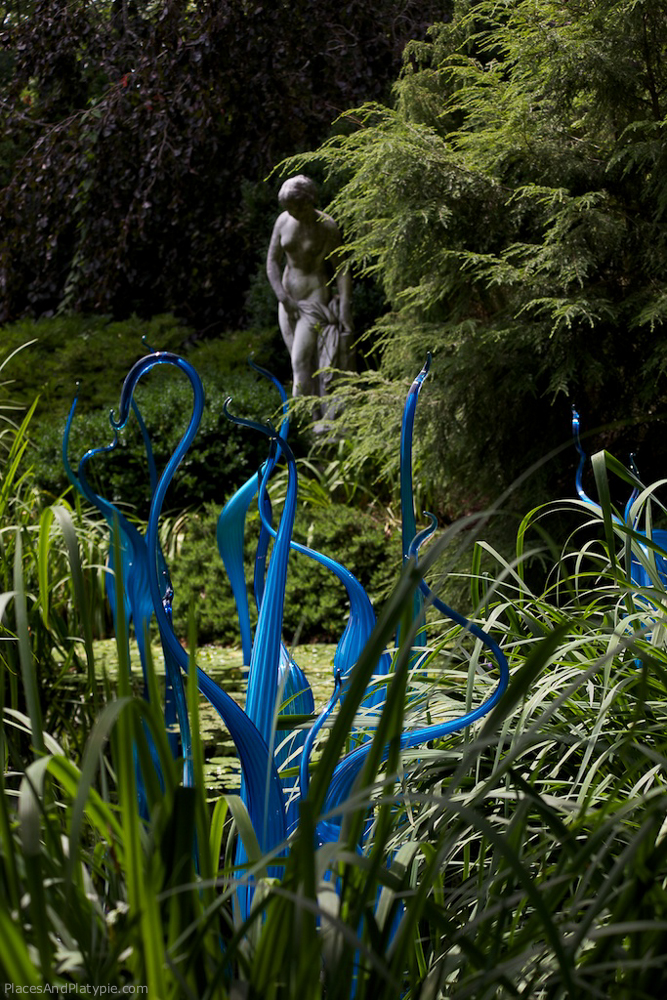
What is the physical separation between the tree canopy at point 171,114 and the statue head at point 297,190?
1771 millimetres

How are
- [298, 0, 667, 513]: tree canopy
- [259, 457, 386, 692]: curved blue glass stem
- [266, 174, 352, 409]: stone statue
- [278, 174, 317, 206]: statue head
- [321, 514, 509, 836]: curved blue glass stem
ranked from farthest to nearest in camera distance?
[266, 174, 352, 409]: stone statue → [278, 174, 317, 206]: statue head → [298, 0, 667, 513]: tree canopy → [259, 457, 386, 692]: curved blue glass stem → [321, 514, 509, 836]: curved blue glass stem

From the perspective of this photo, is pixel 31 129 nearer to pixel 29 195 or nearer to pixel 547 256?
pixel 29 195

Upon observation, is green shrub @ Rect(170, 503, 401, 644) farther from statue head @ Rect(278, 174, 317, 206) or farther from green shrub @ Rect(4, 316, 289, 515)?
statue head @ Rect(278, 174, 317, 206)

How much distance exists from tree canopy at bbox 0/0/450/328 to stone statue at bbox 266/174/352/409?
165 centimetres

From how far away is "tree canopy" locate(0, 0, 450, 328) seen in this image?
8.55m

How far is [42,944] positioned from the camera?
2.18 ft

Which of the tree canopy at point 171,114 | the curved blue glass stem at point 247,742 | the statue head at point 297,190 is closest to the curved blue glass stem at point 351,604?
the curved blue glass stem at point 247,742

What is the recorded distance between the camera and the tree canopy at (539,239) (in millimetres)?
3982

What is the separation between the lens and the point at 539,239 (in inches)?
178

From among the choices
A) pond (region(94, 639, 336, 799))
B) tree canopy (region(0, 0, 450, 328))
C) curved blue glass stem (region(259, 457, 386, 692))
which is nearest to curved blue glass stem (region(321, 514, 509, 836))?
curved blue glass stem (region(259, 457, 386, 692))

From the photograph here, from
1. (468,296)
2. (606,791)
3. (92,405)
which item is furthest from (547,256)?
(92,405)

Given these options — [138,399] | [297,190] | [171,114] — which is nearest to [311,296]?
[297,190]

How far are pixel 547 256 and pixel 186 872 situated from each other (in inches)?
145

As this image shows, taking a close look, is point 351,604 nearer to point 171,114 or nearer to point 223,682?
point 223,682
